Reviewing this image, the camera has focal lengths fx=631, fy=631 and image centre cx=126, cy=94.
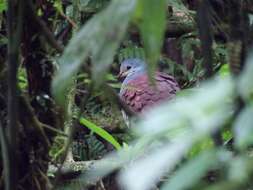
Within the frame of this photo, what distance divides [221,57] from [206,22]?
7.40 feet

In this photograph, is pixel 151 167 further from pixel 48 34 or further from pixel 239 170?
pixel 48 34

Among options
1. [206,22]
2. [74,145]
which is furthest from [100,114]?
[206,22]

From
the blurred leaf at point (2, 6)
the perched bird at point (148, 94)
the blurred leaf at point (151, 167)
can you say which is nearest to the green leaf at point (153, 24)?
the blurred leaf at point (151, 167)

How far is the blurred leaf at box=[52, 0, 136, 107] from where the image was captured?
57 cm

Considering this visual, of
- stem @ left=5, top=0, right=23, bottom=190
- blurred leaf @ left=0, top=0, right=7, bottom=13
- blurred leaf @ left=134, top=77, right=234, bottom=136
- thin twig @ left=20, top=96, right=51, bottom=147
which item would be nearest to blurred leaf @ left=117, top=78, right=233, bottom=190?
blurred leaf @ left=134, top=77, right=234, bottom=136

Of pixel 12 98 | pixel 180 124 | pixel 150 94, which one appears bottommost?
pixel 150 94

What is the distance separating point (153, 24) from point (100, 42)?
6 cm

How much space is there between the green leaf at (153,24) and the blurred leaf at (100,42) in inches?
0.8

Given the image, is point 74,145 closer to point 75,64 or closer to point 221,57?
point 221,57

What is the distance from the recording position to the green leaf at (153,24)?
0.55m

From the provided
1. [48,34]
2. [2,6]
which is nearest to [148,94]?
[2,6]

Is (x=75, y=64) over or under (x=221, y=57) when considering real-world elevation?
over

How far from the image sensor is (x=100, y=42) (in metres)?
0.59

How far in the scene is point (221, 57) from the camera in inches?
120
